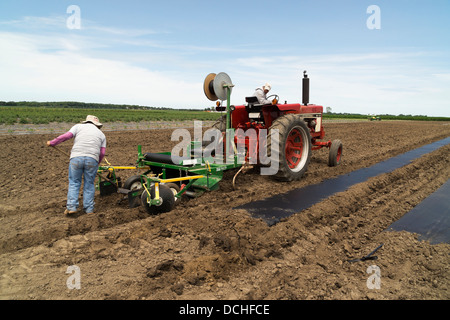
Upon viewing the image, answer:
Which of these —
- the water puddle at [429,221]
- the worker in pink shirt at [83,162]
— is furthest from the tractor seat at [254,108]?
the water puddle at [429,221]

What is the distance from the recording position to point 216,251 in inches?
125

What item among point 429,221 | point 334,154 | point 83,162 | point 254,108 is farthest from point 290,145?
point 83,162

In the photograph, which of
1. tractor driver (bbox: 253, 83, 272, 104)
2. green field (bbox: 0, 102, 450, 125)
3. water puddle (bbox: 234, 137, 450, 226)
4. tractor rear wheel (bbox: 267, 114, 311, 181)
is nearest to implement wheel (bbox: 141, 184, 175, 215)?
water puddle (bbox: 234, 137, 450, 226)

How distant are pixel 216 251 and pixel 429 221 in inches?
128

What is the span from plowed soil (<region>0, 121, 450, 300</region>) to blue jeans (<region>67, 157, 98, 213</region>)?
228 mm

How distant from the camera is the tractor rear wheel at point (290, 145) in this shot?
566 cm

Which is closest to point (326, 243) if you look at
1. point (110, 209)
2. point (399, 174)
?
point (110, 209)

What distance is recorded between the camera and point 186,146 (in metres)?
5.99

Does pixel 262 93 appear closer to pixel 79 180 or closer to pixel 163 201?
pixel 163 201

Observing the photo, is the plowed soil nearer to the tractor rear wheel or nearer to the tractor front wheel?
the tractor rear wheel

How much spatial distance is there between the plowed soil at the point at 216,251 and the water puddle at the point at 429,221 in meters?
0.17

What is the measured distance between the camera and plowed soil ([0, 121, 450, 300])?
2.58 m

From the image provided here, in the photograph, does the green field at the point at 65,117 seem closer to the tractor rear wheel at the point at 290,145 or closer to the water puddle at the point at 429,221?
the tractor rear wheel at the point at 290,145
